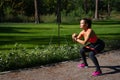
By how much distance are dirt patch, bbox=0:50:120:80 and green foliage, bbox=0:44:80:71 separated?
14.5 inches

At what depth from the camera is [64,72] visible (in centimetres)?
822

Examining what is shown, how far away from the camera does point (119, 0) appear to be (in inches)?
2660

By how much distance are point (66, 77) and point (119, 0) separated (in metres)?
62.0

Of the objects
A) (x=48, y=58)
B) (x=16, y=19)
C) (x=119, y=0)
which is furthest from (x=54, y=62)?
(x=119, y=0)

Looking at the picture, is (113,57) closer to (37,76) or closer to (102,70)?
(102,70)

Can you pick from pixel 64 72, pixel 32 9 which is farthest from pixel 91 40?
pixel 32 9

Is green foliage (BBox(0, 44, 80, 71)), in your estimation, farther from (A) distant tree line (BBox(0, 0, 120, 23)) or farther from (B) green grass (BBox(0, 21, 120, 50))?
(A) distant tree line (BBox(0, 0, 120, 23))

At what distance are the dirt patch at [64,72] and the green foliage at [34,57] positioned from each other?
0.37 metres

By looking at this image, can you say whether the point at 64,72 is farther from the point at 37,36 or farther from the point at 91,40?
the point at 37,36

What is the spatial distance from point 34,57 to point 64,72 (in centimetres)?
146

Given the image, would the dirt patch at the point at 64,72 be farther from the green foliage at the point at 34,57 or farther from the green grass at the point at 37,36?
the green grass at the point at 37,36

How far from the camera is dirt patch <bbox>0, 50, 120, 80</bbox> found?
25.2 feet

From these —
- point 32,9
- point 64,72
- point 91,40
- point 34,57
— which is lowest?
point 32,9

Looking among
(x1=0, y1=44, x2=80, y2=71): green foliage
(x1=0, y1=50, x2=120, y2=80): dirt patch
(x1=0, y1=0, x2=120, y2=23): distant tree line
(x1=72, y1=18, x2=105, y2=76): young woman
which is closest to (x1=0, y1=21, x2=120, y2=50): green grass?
(x1=0, y1=44, x2=80, y2=71): green foliage
